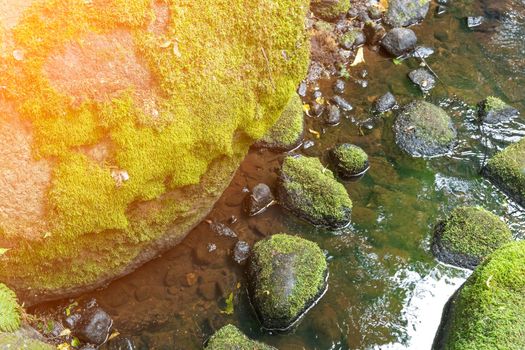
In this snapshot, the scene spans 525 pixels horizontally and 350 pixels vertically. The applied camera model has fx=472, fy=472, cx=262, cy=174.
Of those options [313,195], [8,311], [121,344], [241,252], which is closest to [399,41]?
[313,195]

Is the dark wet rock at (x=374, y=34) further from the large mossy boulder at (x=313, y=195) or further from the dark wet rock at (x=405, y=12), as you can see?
the large mossy boulder at (x=313, y=195)

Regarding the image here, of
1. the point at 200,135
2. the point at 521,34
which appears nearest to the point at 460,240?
the point at 200,135

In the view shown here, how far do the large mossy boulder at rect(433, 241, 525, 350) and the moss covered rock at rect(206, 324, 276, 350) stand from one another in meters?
2.07

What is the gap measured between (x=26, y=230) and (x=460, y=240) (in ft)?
17.5

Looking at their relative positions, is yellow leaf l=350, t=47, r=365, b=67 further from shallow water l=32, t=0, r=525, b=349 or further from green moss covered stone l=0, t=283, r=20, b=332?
green moss covered stone l=0, t=283, r=20, b=332

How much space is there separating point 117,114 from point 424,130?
5096mm

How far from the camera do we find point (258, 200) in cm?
684

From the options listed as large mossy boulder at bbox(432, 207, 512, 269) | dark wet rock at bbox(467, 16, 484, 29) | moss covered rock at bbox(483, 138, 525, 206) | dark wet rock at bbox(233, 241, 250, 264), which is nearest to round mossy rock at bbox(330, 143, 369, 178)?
large mossy boulder at bbox(432, 207, 512, 269)

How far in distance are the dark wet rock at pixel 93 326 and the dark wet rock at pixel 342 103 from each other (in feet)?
17.1

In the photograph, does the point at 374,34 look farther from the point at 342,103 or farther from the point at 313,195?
the point at 313,195

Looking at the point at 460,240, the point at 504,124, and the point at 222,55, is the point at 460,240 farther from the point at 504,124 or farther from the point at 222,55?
the point at 222,55

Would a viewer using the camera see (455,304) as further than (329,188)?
No

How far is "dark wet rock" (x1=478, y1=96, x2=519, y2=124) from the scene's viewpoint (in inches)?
322

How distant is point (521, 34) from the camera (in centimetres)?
996
